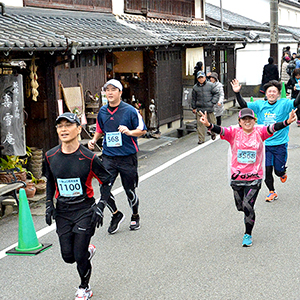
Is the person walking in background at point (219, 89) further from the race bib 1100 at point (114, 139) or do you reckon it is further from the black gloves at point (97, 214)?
the black gloves at point (97, 214)

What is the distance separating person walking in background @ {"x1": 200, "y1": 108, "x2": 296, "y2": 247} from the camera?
646 centimetres

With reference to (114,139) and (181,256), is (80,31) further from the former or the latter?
(181,256)

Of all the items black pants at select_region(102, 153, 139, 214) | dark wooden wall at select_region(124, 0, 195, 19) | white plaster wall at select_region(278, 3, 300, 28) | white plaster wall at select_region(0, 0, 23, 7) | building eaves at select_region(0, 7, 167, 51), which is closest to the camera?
black pants at select_region(102, 153, 139, 214)

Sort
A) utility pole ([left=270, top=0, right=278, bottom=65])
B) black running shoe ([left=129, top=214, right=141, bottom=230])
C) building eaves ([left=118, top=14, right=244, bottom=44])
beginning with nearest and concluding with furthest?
black running shoe ([left=129, top=214, right=141, bottom=230]) → building eaves ([left=118, top=14, right=244, bottom=44]) → utility pole ([left=270, top=0, right=278, bottom=65])

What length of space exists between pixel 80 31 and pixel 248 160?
662 centimetres

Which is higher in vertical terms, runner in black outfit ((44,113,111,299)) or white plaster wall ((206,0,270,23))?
white plaster wall ((206,0,270,23))

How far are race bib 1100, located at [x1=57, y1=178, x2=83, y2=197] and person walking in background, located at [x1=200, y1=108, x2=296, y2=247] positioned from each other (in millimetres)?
2133

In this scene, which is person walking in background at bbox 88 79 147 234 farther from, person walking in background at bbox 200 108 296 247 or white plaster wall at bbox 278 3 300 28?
white plaster wall at bbox 278 3 300 28

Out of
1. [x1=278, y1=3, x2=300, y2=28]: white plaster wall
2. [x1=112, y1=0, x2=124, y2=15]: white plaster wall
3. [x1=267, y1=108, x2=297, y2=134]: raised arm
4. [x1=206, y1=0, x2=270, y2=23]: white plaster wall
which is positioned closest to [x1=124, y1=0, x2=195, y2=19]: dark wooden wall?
[x1=112, y1=0, x2=124, y2=15]: white plaster wall

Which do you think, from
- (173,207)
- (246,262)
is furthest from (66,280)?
(173,207)

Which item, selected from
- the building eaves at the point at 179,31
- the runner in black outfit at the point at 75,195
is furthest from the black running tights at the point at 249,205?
the building eaves at the point at 179,31

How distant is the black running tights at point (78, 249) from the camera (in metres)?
4.91

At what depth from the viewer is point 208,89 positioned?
562 inches

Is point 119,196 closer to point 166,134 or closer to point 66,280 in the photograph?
point 66,280
